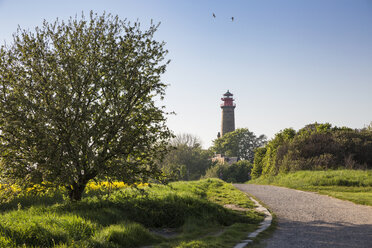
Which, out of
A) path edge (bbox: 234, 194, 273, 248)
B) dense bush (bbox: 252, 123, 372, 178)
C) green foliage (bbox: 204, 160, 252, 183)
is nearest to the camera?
path edge (bbox: 234, 194, 273, 248)

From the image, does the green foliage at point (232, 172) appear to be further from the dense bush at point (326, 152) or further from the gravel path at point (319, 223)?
the gravel path at point (319, 223)

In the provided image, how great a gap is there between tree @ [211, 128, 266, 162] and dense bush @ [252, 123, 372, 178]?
49517 millimetres

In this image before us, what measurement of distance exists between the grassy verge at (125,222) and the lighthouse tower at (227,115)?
234 ft

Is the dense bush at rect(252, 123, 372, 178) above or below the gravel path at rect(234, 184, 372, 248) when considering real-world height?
above

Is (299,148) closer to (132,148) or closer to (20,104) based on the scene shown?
(132,148)

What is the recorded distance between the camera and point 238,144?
77.4 metres

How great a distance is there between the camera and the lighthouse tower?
82375 mm

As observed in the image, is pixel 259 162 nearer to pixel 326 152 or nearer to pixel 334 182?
pixel 326 152

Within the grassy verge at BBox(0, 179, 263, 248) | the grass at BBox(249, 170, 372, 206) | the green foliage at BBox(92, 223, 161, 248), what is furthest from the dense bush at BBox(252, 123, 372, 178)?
the green foliage at BBox(92, 223, 161, 248)

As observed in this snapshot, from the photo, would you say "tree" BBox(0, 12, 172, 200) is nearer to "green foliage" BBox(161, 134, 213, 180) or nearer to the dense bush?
the dense bush

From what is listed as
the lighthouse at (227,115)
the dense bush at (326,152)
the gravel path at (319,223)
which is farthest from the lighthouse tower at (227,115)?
the gravel path at (319,223)

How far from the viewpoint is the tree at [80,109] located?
7621 mm

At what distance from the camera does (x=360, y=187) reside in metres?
16.3

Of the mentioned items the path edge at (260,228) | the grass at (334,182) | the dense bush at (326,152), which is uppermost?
the dense bush at (326,152)
